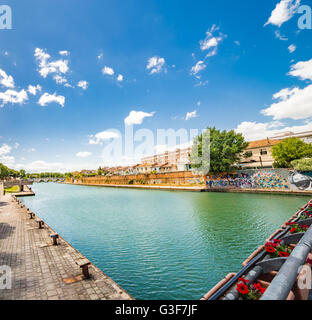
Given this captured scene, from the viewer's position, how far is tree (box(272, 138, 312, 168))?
28109mm

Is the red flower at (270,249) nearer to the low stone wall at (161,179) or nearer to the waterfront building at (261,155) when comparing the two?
the low stone wall at (161,179)

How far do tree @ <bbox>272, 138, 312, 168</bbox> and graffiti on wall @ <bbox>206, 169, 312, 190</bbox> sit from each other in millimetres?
6141

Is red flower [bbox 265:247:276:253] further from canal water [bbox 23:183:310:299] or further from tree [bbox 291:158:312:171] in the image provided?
tree [bbox 291:158:312:171]

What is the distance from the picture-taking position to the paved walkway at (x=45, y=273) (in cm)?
434

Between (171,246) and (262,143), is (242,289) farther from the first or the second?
(262,143)

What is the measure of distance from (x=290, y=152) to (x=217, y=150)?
11461 mm

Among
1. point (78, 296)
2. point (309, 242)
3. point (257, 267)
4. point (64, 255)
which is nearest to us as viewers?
point (309, 242)

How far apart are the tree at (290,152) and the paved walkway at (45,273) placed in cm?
3280
